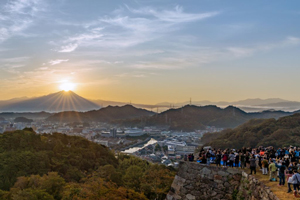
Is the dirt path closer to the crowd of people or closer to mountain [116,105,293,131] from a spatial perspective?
the crowd of people

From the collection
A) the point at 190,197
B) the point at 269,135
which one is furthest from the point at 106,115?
the point at 190,197

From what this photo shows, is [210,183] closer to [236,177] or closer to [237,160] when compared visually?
[236,177]

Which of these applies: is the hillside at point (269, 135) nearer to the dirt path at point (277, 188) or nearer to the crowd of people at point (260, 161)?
the crowd of people at point (260, 161)

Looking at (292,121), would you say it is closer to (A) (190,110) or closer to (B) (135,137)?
(B) (135,137)

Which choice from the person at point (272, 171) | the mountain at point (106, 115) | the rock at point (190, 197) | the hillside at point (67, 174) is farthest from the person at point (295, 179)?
the mountain at point (106, 115)

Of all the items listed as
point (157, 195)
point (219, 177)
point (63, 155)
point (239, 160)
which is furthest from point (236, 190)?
point (63, 155)

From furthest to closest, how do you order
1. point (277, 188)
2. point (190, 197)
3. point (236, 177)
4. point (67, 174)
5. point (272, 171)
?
point (67, 174) → point (190, 197) → point (236, 177) → point (272, 171) → point (277, 188)
